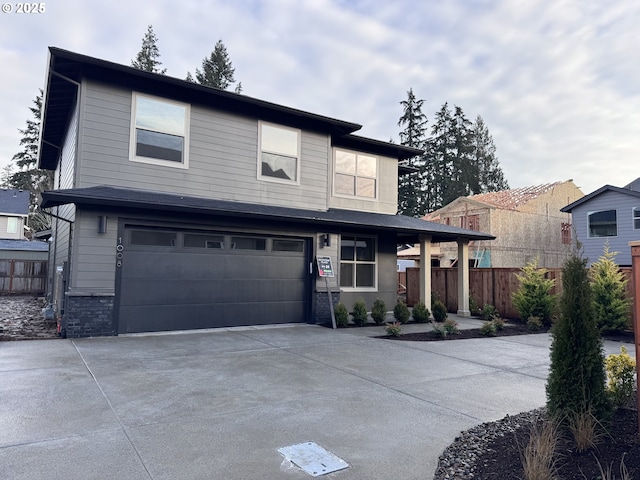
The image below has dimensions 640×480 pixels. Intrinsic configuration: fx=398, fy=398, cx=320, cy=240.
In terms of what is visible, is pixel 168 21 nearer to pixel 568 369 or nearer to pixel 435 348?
pixel 435 348

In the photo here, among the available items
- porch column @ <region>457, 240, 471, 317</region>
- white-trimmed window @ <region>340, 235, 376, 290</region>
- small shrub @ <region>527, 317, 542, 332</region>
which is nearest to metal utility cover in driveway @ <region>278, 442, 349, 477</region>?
white-trimmed window @ <region>340, 235, 376, 290</region>

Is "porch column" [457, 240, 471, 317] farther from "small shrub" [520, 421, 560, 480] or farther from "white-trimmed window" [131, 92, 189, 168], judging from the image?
"small shrub" [520, 421, 560, 480]

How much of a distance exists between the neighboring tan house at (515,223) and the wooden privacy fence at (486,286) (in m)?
11.1

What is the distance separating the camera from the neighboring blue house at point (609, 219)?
18.4 m

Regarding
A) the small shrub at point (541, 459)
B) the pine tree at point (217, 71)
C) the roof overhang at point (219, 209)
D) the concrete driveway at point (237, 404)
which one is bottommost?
the concrete driveway at point (237, 404)

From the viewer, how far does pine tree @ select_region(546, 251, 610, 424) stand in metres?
3.17


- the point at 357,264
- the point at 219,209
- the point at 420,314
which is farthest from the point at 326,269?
the point at 219,209

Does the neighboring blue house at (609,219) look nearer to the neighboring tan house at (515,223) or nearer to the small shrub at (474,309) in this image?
the neighboring tan house at (515,223)

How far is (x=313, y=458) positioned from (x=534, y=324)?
969 cm

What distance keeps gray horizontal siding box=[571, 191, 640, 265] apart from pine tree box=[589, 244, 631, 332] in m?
8.66

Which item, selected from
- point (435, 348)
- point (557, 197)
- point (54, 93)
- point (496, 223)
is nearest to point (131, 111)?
point (54, 93)

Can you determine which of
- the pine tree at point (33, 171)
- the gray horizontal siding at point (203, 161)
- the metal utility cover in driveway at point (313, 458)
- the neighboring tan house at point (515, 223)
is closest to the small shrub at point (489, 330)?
the gray horizontal siding at point (203, 161)

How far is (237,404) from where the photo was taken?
424 centimetres

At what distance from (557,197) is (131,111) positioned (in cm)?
2855
